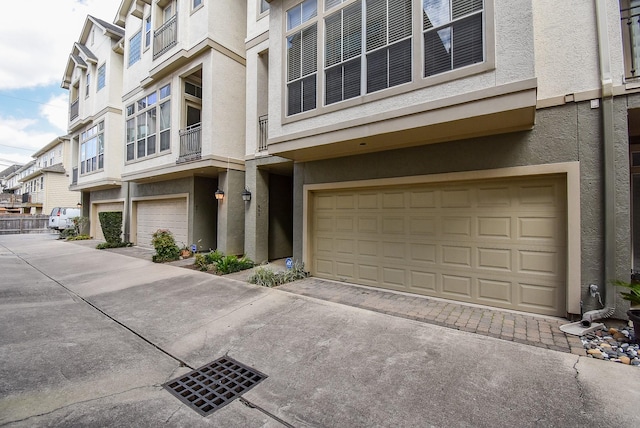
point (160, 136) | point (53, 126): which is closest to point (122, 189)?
point (160, 136)

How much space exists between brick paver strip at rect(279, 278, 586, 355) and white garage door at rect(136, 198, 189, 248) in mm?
6386

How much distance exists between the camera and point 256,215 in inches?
332

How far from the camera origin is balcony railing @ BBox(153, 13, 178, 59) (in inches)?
389

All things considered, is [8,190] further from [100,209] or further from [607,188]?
[607,188]

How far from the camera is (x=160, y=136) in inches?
420

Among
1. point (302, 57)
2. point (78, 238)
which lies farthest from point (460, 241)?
point (78, 238)

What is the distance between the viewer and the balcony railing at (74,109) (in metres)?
17.2

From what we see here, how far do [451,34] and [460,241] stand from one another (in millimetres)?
3407

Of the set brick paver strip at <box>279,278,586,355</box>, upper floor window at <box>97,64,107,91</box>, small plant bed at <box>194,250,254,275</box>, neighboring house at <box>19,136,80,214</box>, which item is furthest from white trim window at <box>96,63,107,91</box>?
brick paver strip at <box>279,278,586,355</box>

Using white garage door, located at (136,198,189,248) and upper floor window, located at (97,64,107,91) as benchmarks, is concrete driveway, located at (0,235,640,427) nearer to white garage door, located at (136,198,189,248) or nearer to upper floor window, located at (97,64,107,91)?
white garage door, located at (136,198,189,248)

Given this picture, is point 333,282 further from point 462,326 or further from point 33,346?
point 33,346

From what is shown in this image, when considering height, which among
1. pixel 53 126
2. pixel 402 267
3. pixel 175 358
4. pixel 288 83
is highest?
pixel 53 126

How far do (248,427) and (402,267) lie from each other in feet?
13.8

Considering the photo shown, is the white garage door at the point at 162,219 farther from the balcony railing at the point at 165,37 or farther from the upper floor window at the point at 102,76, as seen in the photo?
the upper floor window at the point at 102,76
